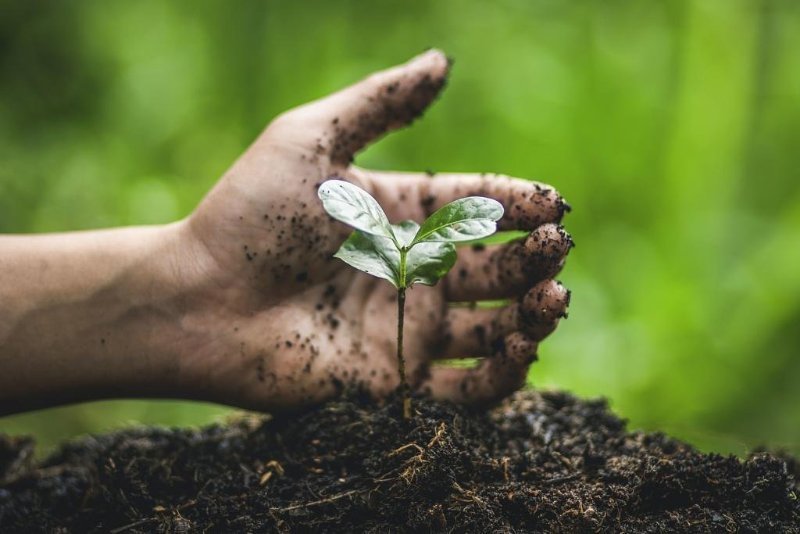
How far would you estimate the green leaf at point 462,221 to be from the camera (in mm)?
1004

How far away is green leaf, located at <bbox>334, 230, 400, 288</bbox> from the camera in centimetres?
101

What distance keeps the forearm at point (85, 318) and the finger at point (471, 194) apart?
18.2 inches

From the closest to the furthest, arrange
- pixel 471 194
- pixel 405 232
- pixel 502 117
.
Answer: pixel 405 232
pixel 471 194
pixel 502 117

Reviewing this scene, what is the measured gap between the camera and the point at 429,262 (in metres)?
1.05

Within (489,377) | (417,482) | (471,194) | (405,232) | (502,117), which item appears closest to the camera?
(417,482)

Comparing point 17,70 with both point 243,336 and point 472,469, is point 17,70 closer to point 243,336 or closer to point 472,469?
point 243,336

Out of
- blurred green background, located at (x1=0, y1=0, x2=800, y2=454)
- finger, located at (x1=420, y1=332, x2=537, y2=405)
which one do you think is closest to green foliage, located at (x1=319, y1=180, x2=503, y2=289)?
finger, located at (x1=420, y1=332, x2=537, y2=405)

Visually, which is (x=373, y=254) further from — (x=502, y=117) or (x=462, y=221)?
(x=502, y=117)

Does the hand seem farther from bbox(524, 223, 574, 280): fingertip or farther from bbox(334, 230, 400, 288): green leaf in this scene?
bbox(334, 230, 400, 288): green leaf

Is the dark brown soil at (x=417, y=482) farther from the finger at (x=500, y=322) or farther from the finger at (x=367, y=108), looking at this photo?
the finger at (x=367, y=108)

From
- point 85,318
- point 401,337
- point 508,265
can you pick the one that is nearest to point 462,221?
point 401,337

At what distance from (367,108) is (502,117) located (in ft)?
4.64

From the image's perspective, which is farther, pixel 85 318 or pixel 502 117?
pixel 502 117

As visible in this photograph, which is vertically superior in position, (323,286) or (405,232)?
(405,232)
